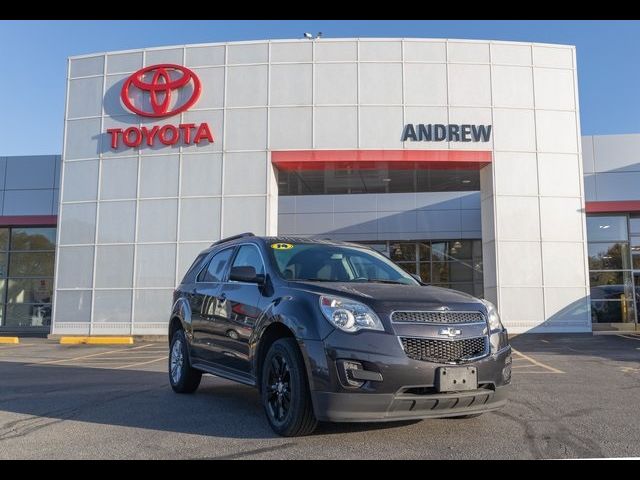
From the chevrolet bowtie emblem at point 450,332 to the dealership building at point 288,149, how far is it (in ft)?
44.5

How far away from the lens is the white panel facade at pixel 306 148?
17.9 m

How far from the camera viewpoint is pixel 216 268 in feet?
23.0

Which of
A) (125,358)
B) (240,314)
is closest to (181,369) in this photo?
(240,314)

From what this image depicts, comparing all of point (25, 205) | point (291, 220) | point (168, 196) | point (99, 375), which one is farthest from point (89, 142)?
point (99, 375)

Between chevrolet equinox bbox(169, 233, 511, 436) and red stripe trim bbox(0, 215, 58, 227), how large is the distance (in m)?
19.6

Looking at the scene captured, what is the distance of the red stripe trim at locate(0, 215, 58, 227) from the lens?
23.1 meters

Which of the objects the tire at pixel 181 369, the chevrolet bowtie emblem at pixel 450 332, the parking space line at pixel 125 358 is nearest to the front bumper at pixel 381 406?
the chevrolet bowtie emblem at pixel 450 332

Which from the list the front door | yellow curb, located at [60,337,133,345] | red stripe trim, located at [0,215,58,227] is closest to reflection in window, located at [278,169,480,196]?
yellow curb, located at [60,337,133,345]

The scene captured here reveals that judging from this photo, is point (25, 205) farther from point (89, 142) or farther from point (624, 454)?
point (624, 454)

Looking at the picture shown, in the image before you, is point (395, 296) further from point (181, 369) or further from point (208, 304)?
point (181, 369)

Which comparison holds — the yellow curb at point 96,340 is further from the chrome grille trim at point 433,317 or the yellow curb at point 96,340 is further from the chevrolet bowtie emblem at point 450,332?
the chevrolet bowtie emblem at point 450,332

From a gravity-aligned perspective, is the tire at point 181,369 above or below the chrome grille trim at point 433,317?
below

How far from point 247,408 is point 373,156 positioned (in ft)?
41.8

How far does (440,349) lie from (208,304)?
304 centimetres
